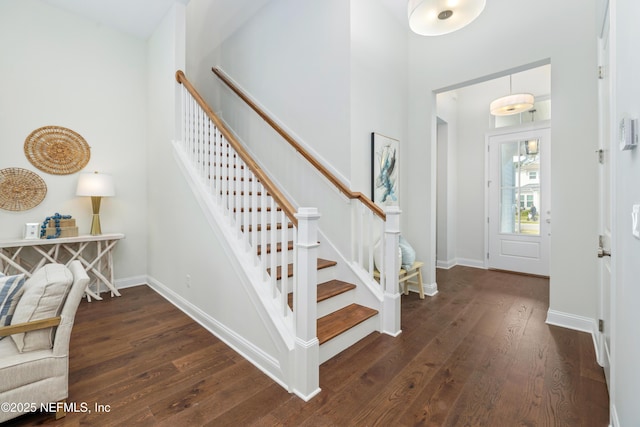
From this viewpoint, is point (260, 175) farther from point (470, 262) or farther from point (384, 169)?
point (470, 262)

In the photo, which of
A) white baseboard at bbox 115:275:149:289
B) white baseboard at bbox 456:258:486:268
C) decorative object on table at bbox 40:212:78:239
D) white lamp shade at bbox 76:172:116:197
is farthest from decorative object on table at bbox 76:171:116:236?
white baseboard at bbox 456:258:486:268

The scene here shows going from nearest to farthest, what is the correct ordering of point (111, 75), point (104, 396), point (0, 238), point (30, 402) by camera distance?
1. point (30, 402)
2. point (104, 396)
3. point (0, 238)
4. point (111, 75)

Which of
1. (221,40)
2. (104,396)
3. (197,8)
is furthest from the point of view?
(221,40)

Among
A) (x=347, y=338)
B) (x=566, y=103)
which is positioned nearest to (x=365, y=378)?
(x=347, y=338)

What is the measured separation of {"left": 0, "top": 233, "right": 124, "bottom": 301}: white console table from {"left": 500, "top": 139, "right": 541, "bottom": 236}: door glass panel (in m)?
5.69

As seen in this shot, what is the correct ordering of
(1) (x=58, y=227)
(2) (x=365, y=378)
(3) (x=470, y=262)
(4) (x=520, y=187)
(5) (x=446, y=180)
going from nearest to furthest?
(2) (x=365, y=378)
(1) (x=58, y=227)
(4) (x=520, y=187)
(5) (x=446, y=180)
(3) (x=470, y=262)

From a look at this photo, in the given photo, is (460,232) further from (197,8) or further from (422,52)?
(197,8)

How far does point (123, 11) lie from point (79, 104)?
1.21m

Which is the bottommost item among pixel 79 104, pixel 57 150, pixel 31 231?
pixel 31 231

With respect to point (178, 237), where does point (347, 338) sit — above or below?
below

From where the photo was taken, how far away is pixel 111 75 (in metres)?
3.62

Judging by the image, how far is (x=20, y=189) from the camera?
3.04 m

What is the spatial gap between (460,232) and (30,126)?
630 centimetres

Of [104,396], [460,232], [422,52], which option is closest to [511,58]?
[422,52]
